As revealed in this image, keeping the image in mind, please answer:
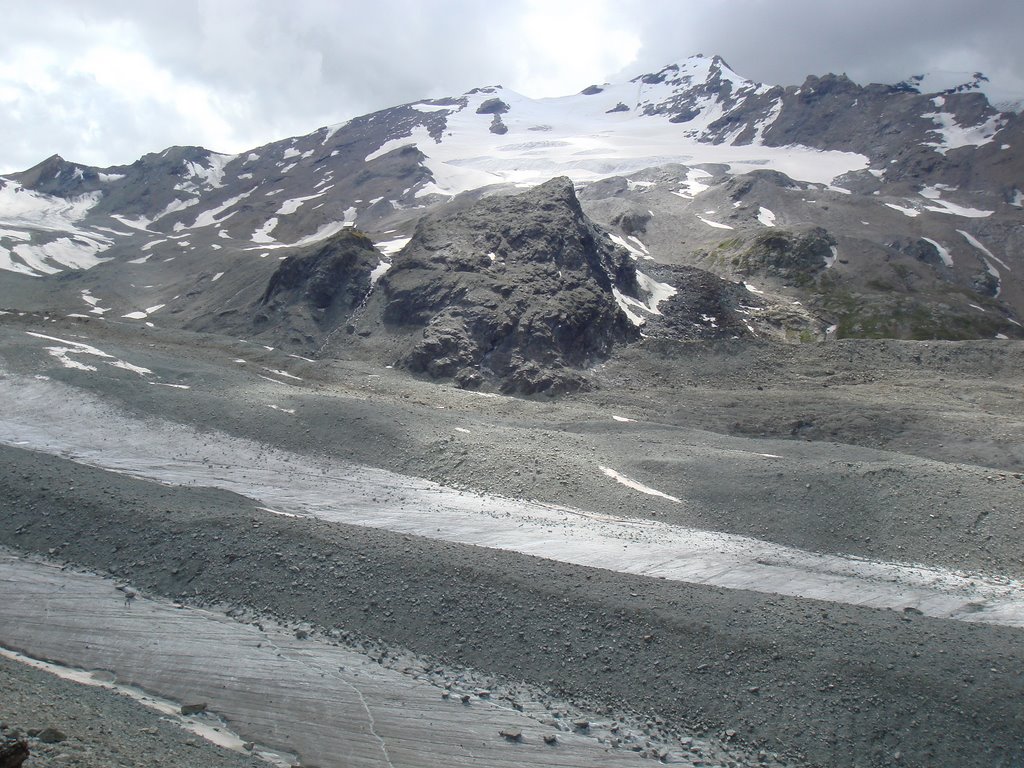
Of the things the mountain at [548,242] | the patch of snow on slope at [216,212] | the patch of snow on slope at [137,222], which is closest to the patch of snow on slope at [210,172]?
the mountain at [548,242]

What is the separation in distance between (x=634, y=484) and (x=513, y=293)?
30579mm

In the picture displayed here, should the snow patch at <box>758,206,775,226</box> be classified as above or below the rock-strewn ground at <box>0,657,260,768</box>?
above

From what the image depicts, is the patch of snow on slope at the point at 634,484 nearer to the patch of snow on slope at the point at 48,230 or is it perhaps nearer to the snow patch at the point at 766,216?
the snow patch at the point at 766,216

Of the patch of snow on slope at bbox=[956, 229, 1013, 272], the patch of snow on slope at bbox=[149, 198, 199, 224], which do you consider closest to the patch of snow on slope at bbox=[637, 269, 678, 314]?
the patch of snow on slope at bbox=[956, 229, 1013, 272]

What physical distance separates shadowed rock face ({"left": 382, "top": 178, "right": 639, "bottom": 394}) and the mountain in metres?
0.20

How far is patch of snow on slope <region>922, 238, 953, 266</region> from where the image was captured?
11115 centimetres

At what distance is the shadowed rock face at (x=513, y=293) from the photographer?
54.5 m

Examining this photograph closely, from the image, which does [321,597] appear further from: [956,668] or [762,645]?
[956,668]

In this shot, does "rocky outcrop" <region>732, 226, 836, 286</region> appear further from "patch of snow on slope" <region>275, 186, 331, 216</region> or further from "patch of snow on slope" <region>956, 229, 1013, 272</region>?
"patch of snow on slope" <region>275, 186, 331, 216</region>

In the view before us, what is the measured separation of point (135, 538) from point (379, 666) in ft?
32.3

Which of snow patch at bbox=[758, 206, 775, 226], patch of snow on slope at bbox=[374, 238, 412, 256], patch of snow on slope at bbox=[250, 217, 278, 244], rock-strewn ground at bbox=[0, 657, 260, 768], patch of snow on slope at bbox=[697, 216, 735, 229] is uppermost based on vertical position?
snow patch at bbox=[758, 206, 775, 226]

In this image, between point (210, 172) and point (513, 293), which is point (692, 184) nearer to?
point (513, 293)

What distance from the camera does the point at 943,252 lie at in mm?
113062

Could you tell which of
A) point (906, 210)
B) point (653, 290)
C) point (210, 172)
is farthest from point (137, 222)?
point (906, 210)
